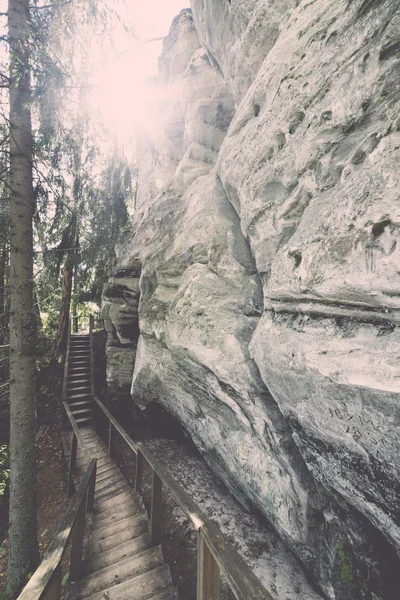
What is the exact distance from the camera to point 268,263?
4309mm

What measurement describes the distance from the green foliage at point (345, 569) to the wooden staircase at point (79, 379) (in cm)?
874

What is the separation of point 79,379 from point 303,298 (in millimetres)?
10919

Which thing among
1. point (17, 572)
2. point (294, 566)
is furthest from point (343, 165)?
point (17, 572)

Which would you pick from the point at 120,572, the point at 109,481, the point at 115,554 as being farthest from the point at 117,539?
the point at 109,481

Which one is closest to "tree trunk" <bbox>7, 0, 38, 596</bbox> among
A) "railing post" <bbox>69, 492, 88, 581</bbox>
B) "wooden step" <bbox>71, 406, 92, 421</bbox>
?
"railing post" <bbox>69, 492, 88, 581</bbox>

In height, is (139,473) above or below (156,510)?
below

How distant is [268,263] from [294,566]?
4.53m

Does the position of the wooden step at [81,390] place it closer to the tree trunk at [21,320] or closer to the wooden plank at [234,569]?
the tree trunk at [21,320]

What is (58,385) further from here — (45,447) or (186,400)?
(186,400)

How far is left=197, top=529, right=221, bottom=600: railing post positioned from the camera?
217cm

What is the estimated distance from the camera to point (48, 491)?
24.3 feet

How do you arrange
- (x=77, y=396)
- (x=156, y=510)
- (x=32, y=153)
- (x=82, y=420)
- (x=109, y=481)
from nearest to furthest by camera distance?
1. (x=156, y=510)
2. (x=32, y=153)
3. (x=109, y=481)
4. (x=82, y=420)
5. (x=77, y=396)

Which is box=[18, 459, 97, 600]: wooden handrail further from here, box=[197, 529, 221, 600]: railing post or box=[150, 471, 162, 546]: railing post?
box=[197, 529, 221, 600]: railing post

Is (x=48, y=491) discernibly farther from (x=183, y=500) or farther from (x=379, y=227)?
(x=379, y=227)
